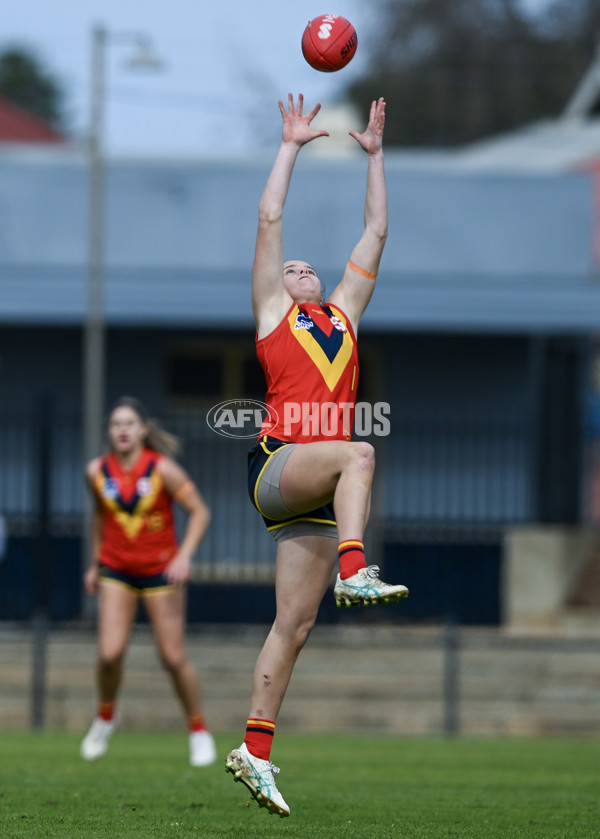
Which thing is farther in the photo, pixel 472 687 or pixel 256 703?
pixel 472 687

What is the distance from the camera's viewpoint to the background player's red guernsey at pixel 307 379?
6.72 metres

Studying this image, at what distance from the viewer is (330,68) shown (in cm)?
744

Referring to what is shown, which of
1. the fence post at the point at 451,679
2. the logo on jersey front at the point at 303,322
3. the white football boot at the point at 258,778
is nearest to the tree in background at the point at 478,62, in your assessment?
the fence post at the point at 451,679

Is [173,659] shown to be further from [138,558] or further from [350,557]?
[350,557]

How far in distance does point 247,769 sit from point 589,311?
42.2 ft

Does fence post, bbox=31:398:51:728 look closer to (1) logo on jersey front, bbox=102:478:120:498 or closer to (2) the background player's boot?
(2) the background player's boot

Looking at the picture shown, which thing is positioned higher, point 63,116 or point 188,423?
point 63,116

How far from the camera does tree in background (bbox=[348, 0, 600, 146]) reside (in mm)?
45969

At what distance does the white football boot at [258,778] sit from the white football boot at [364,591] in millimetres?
825

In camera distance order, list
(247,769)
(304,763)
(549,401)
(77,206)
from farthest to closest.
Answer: (77,206)
(549,401)
(304,763)
(247,769)

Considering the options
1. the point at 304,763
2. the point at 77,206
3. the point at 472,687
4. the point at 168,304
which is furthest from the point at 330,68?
the point at 77,206

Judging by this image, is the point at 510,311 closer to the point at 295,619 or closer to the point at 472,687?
the point at 472,687

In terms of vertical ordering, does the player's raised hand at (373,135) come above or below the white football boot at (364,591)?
above

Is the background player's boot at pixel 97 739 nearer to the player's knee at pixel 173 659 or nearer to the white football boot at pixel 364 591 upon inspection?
the player's knee at pixel 173 659
